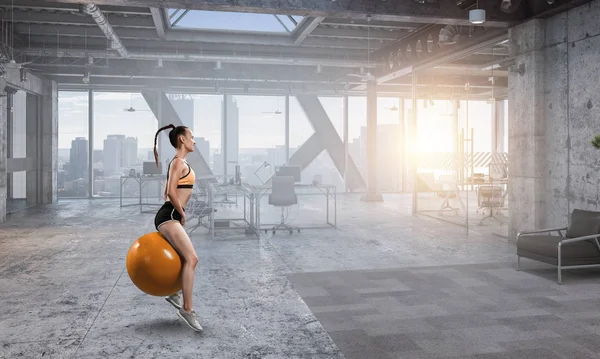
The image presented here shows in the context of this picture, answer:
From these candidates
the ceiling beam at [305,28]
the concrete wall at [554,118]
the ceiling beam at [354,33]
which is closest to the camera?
the concrete wall at [554,118]

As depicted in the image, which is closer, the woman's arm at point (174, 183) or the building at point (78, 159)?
the woman's arm at point (174, 183)

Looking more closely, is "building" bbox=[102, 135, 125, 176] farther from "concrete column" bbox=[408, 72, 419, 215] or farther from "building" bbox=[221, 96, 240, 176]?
"concrete column" bbox=[408, 72, 419, 215]

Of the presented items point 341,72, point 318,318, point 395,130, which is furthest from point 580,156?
point 395,130

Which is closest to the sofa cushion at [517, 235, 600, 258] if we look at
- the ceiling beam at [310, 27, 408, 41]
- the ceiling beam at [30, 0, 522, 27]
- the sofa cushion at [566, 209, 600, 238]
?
the sofa cushion at [566, 209, 600, 238]

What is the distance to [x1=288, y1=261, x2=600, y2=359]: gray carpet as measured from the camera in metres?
3.64

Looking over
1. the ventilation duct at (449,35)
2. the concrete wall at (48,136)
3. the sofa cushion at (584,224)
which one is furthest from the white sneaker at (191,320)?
the concrete wall at (48,136)

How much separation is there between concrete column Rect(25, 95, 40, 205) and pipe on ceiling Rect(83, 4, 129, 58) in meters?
5.10

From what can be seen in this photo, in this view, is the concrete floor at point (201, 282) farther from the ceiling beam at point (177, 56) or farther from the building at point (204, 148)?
the building at point (204, 148)

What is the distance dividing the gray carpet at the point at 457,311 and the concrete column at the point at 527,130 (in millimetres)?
1998

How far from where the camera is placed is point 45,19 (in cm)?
978

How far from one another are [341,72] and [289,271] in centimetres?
1034

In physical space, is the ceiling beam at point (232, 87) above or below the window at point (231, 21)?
below

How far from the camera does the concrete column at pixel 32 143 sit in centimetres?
1484

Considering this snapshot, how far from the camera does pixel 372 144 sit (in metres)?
16.1
